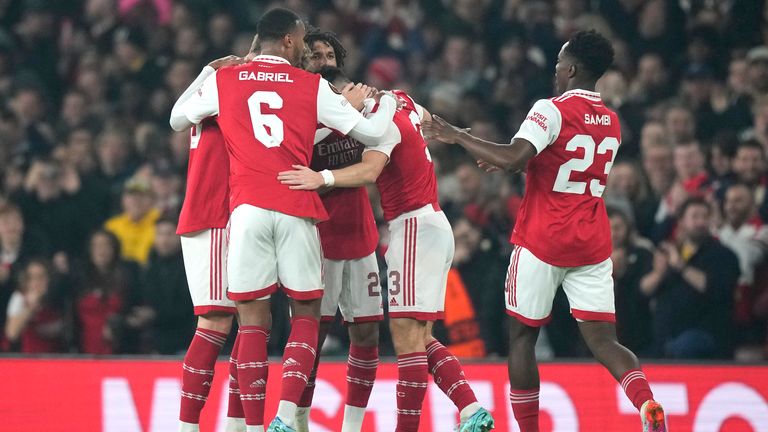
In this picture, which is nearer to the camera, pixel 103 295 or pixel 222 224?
pixel 222 224

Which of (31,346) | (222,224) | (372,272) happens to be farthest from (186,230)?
(31,346)

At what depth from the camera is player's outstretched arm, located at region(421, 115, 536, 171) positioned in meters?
7.14

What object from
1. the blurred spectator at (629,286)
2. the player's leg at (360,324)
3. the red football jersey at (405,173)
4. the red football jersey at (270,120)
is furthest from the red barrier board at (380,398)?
the red football jersey at (270,120)

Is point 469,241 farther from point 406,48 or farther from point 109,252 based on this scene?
point 406,48

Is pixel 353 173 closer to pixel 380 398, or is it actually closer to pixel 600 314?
pixel 600 314

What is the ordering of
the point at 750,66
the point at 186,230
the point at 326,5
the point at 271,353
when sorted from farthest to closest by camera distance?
the point at 326,5 → the point at 750,66 → the point at 271,353 → the point at 186,230

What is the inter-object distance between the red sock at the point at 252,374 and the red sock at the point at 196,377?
0.42m

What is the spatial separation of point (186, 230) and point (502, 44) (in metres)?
7.74

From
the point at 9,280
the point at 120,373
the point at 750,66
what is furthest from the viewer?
the point at 750,66

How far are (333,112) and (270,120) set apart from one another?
36 cm

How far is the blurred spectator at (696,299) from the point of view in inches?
396

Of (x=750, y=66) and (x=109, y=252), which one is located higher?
(x=750, y=66)

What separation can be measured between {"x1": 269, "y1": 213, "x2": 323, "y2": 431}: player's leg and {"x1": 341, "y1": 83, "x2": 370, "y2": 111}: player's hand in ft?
2.62

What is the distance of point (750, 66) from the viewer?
1238cm
